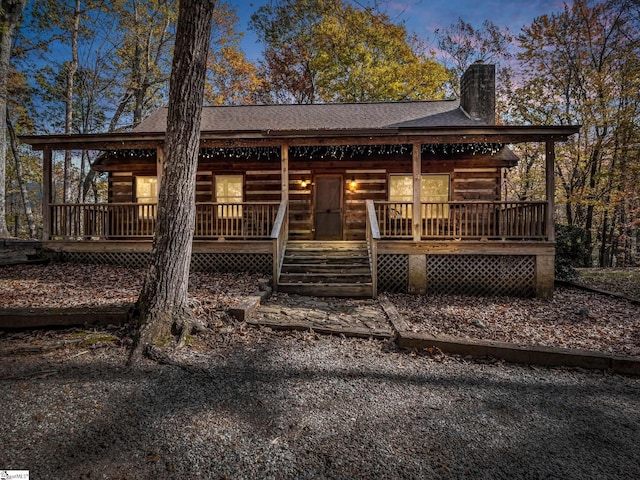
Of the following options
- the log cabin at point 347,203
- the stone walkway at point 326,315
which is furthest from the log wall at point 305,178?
the stone walkway at point 326,315

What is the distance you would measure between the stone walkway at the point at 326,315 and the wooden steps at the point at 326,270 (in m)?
0.23

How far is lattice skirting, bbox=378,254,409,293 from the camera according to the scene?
8.60 m

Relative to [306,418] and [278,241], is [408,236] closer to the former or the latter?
[278,241]

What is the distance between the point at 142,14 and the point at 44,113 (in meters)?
7.31

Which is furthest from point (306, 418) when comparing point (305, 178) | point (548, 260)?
point (305, 178)

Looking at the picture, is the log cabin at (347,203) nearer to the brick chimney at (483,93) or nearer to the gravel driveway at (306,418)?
the brick chimney at (483,93)

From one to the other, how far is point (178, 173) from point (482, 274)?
24.2 ft

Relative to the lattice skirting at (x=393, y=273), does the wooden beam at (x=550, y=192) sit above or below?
above

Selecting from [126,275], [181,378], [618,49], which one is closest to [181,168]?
[181,378]

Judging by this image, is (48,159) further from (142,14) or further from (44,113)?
(142,14)

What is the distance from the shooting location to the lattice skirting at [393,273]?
8.60m

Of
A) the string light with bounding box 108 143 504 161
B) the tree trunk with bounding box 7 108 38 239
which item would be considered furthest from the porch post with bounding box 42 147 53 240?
the tree trunk with bounding box 7 108 38 239

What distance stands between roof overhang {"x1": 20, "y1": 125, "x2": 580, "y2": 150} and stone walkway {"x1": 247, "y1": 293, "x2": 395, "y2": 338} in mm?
3987

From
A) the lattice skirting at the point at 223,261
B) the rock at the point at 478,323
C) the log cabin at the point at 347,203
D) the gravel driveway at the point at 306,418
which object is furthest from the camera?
the lattice skirting at the point at 223,261
